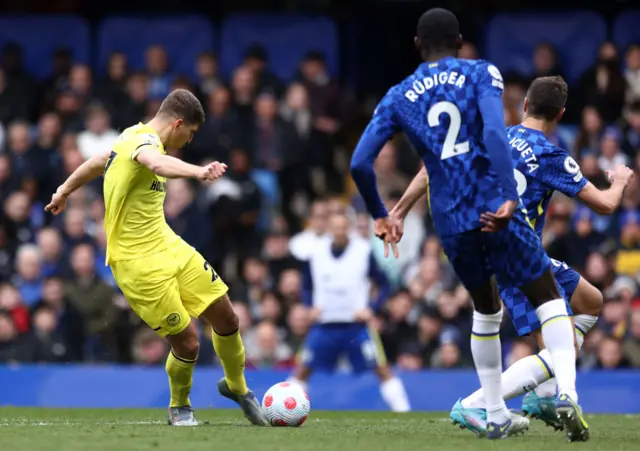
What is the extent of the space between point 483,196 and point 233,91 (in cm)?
945

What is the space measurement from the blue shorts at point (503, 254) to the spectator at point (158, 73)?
999 centimetres

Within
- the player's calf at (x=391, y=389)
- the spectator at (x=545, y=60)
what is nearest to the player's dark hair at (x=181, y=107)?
the player's calf at (x=391, y=389)

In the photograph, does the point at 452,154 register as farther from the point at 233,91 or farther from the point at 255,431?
the point at 233,91

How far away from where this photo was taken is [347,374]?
13.0 m

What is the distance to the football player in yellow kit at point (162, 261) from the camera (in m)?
8.23

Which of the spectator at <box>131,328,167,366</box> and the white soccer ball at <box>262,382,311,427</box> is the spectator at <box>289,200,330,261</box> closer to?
the spectator at <box>131,328,167,366</box>

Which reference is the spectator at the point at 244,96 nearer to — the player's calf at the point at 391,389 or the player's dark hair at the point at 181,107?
the player's calf at the point at 391,389

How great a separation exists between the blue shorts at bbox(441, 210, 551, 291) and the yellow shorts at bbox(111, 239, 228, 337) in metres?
1.76

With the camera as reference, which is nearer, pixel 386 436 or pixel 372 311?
pixel 386 436

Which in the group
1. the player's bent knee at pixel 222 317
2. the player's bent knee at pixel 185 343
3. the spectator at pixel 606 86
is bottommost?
the player's bent knee at pixel 185 343

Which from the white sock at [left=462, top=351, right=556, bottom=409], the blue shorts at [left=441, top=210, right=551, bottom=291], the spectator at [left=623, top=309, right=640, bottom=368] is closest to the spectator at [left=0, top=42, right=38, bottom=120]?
the spectator at [left=623, top=309, right=640, bottom=368]

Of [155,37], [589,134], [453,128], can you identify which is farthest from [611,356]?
[155,37]

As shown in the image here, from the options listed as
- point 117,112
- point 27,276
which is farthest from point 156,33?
point 27,276

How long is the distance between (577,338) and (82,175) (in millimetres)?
3451
